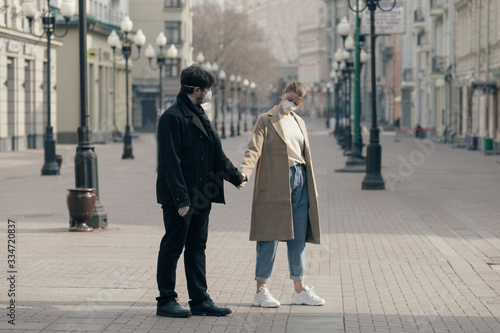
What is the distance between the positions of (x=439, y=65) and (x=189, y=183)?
51266 millimetres

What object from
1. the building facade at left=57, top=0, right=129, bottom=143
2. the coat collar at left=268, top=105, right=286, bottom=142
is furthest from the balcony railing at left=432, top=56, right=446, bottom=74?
the coat collar at left=268, top=105, right=286, bottom=142

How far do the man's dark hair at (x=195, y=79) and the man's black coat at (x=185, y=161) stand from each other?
0.10 meters

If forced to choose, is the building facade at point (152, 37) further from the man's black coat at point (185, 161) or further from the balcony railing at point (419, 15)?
the man's black coat at point (185, 161)

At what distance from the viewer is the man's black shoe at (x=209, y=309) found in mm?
7707

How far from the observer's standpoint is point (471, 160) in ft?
112

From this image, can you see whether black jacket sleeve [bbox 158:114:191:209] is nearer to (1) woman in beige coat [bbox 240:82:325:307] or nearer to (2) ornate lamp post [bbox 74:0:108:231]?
(1) woman in beige coat [bbox 240:82:325:307]

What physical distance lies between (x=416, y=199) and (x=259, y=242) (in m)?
11.2

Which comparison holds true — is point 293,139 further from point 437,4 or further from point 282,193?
point 437,4

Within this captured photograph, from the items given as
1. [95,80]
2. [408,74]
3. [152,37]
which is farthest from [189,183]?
[152,37]

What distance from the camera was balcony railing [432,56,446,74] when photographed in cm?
5665

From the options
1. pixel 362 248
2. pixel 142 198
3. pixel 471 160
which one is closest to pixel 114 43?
pixel 471 160

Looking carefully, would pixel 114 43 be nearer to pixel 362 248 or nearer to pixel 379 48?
pixel 362 248

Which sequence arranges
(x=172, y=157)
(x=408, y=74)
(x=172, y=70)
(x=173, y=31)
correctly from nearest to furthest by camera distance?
(x=172, y=157)
(x=408, y=74)
(x=173, y=31)
(x=172, y=70)

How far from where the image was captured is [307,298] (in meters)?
8.17
